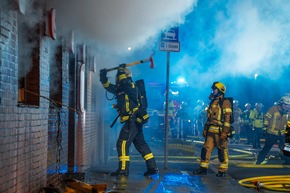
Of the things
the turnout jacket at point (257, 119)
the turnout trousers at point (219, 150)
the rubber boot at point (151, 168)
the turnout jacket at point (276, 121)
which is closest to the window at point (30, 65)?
the rubber boot at point (151, 168)

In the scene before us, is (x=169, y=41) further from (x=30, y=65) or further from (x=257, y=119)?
(x=257, y=119)

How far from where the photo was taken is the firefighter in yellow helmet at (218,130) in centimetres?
1035

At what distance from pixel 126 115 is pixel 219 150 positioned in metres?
2.38

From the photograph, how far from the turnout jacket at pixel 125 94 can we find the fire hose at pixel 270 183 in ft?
→ 8.25

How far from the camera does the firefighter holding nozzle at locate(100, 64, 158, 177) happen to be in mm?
9078

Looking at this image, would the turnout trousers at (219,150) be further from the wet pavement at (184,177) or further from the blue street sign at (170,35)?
the blue street sign at (170,35)

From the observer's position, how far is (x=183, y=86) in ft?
79.5

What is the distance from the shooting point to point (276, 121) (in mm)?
13859

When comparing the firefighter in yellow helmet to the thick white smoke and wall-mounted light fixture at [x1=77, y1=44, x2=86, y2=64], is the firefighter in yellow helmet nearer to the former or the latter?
the thick white smoke

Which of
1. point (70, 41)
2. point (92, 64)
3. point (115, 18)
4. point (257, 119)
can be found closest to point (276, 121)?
point (257, 119)

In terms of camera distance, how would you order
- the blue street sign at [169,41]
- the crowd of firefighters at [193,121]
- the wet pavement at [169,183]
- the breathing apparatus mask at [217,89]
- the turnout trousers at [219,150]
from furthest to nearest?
1. the crowd of firefighters at [193,121]
2. the blue street sign at [169,41]
3. the breathing apparatus mask at [217,89]
4. the turnout trousers at [219,150]
5. the wet pavement at [169,183]

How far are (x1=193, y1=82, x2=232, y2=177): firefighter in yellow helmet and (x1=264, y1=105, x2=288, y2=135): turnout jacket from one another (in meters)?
3.80

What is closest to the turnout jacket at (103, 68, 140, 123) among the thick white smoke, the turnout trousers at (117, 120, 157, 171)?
the turnout trousers at (117, 120, 157, 171)

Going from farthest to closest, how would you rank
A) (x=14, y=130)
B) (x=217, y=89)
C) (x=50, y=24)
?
(x=217, y=89) → (x=50, y=24) → (x=14, y=130)
